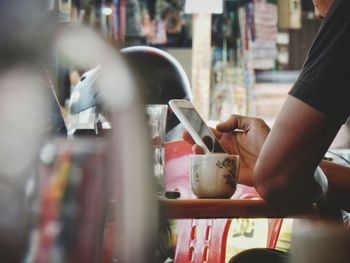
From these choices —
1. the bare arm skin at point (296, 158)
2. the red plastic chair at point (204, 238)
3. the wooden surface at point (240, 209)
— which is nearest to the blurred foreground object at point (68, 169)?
the wooden surface at point (240, 209)

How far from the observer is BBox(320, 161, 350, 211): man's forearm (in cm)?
147

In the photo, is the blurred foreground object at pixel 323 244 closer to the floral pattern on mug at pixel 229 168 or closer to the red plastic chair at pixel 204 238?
the floral pattern on mug at pixel 229 168

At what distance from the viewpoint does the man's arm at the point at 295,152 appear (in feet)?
4.51

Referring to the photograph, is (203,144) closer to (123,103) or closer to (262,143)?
(262,143)

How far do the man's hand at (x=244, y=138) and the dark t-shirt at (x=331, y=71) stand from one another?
21 cm

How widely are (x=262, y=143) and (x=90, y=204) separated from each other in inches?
38.9

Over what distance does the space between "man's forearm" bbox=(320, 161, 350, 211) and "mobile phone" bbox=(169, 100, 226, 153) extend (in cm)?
29

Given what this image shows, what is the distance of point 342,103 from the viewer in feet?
4.57

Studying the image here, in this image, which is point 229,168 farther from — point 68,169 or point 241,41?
point 241,41

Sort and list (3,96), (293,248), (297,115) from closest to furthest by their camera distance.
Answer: (293,248) → (3,96) → (297,115)

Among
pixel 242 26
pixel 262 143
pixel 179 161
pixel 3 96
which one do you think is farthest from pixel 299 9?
pixel 3 96

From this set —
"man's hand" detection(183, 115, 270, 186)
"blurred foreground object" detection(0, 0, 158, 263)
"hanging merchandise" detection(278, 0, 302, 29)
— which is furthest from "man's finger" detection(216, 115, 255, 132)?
"hanging merchandise" detection(278, 0, 302, 29)

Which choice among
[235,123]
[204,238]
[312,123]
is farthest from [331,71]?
[204,238]

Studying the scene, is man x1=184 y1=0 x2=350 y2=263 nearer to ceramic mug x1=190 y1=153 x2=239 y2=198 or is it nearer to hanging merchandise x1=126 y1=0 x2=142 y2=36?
ceramic mug x1=190 y1=153 x2=239 y2=198
